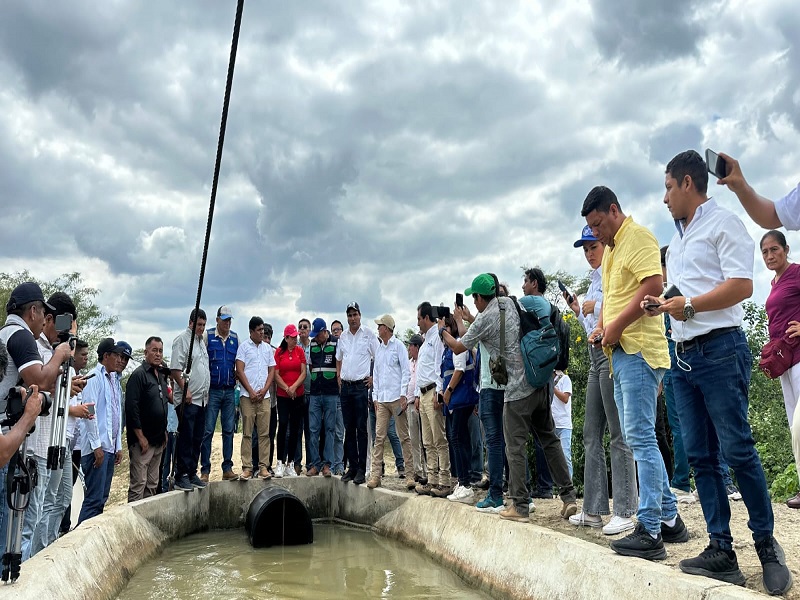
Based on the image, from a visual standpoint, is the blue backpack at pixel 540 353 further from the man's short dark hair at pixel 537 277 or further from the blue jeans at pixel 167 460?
the blue jeans at pixel 167 460

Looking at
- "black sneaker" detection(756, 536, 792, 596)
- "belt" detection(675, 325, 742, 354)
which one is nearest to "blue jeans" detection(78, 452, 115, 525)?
"belt" detection(675, 325, 742, 354)

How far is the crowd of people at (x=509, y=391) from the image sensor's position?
11.3ft

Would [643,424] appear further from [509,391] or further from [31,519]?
[31,519]

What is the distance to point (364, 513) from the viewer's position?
8578mm

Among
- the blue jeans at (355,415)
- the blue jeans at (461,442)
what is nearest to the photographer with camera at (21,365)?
the blue jeans at (461,442)

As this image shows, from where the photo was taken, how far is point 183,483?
8.50 metres

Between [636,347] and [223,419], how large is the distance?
661 centimetres

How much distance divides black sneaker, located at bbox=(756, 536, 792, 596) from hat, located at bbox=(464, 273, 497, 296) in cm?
320

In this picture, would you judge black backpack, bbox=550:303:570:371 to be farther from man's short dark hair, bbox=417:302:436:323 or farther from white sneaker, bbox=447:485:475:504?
man's short dark hair, bbox=417:302:436:323

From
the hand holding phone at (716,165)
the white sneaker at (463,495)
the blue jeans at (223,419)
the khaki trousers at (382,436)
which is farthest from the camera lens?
the blue jeans at (223,419)

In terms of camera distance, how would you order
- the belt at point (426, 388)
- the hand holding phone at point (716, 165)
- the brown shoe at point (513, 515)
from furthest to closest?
the belt at point (426, 388) < the brown shoe at point (513, 515) < the hand holding phone at point (716, 165)

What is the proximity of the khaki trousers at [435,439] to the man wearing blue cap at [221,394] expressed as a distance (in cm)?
291

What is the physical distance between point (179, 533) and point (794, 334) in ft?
23.3

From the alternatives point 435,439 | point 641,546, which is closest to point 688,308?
point 641,546
